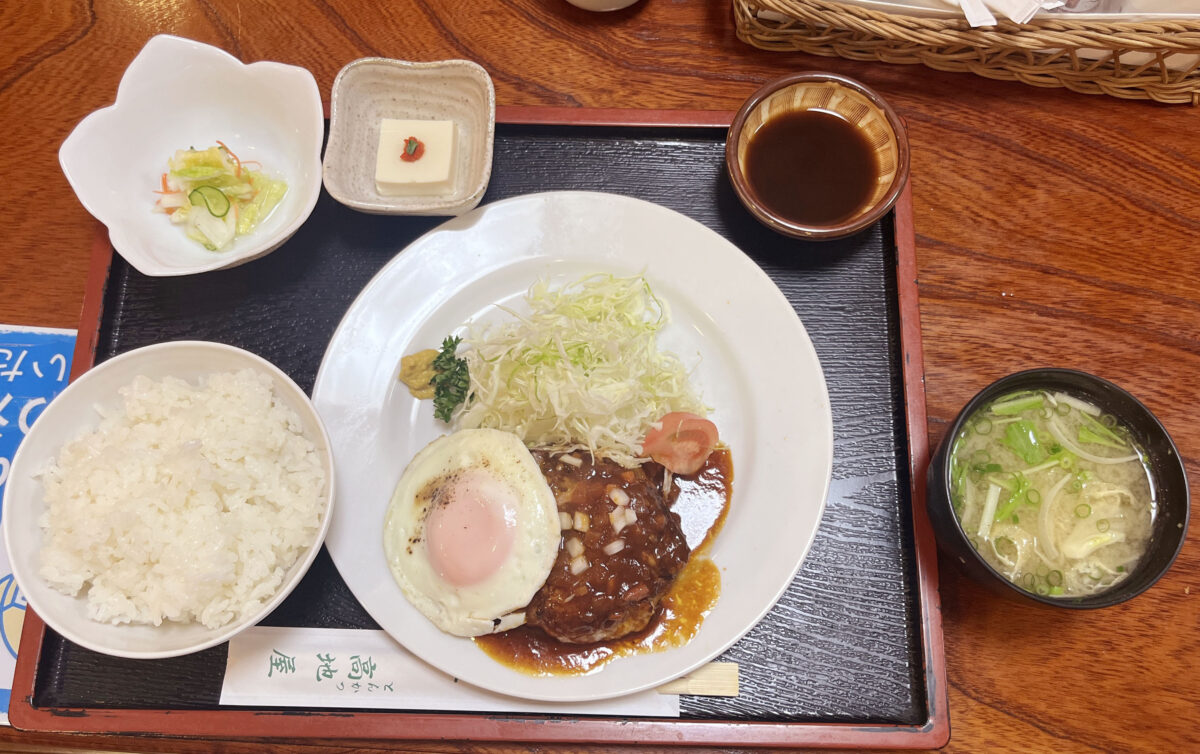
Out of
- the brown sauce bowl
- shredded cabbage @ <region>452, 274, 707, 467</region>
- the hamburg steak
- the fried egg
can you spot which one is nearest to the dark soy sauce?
the brown sauce bowl

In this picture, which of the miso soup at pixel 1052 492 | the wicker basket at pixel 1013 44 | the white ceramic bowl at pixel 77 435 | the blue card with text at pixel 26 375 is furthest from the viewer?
the blue card with text at pixel 26 375

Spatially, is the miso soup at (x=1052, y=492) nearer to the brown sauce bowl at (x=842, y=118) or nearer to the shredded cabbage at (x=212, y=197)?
the brown sauce bowl at (x=842, y=118)

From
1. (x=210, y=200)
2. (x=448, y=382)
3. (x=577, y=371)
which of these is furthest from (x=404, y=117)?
(x=577, y=371)

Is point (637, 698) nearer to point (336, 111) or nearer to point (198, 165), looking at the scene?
point (336, 111)

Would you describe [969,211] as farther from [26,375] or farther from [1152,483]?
[26,375]

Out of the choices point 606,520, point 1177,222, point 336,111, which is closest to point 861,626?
point 606,520

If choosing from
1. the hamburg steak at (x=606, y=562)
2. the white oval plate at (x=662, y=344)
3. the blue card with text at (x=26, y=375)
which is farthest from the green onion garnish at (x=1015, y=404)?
the blue card with text at (x=26, y=375)
